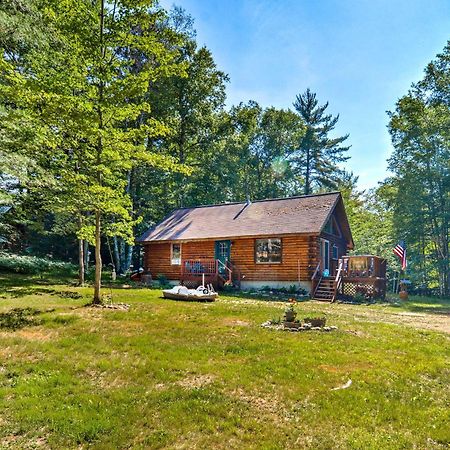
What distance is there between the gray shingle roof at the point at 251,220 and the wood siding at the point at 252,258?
23.2 inches

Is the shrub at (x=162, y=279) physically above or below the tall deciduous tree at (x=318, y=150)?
below

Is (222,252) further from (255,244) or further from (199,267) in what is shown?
(255,244)

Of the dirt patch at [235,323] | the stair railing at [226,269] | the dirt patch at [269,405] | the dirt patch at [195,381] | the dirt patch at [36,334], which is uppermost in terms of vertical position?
the stair railing at [226,269]

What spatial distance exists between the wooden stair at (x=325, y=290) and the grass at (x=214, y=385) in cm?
812

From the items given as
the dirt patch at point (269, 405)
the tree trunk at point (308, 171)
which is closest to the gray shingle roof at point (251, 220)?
the dirt patch at point (269, 405)

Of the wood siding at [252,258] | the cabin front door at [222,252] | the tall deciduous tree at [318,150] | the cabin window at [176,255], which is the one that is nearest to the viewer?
the wood siding at [252,258]

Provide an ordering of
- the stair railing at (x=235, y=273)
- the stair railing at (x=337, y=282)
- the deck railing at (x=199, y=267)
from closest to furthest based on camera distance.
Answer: the stair railing at (x=337, y=282)
the deck railing at (x=199, y=267)
the stair railing at (x=235, y=273)

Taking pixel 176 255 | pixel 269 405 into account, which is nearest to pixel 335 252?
pixel 176 255

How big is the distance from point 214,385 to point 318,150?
36.9 metres

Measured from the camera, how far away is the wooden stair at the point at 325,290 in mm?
17383

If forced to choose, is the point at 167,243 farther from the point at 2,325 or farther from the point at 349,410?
the point at 349,410

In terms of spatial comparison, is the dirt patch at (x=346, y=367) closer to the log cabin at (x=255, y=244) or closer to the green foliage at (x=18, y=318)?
the green foliage at (x=18, y=318)

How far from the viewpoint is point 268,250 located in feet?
64.6

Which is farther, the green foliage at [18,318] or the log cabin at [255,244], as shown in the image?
the log cabin at [255,244]
